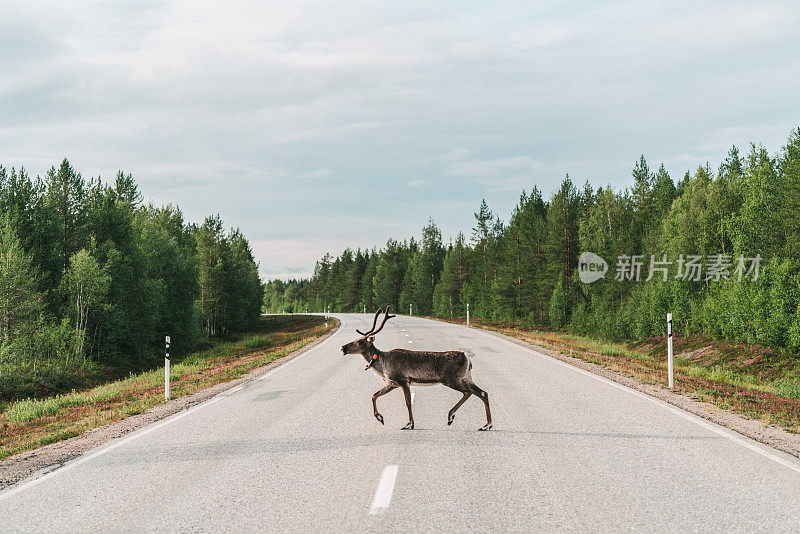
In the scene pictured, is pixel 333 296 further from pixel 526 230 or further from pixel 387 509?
pixel 387 509

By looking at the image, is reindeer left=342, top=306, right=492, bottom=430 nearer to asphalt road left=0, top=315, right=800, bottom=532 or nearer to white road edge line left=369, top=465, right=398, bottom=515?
asphalt road left=0, top=315, right=800, bottom=532

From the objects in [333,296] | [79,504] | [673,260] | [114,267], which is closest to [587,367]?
[79,504]

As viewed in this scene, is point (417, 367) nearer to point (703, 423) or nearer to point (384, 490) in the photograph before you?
point (384, 490)

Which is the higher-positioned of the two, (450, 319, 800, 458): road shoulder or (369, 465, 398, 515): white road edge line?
(369, 465, 398, 515): white road edge line

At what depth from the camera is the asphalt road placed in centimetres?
441

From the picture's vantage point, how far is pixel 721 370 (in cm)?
2536

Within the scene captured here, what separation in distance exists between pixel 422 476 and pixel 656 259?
41.9 metres

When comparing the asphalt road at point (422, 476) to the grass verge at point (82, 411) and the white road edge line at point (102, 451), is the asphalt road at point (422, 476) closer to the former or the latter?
the white road edge line at point (102, 451)
